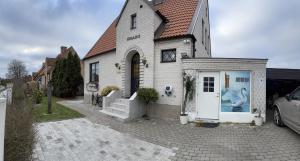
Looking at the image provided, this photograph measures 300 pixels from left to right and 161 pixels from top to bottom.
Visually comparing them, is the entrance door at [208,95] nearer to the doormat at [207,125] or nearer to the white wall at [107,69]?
the doormat at [207,125]

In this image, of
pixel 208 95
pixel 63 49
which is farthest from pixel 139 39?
pixel 63 49

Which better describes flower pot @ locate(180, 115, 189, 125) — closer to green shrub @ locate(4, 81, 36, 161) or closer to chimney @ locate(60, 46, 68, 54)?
green shrub @ locate(4, 81, 36, 161)

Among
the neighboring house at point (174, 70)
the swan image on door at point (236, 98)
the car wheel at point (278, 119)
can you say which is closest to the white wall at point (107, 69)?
the neighboring house at point (174, 70)

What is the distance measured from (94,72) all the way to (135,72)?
17.2 ft

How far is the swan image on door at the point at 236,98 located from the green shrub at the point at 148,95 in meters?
3.32

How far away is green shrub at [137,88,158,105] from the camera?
10766 mm

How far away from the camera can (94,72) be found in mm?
17359

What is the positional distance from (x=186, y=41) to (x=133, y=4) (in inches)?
173

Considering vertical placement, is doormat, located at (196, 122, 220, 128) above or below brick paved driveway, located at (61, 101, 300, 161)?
above

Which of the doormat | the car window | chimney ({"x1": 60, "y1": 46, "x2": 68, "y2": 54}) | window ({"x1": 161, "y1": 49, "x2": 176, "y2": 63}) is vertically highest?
chimney ({"x1": 60, "y1": 46, "x2": 68, "y2": 54})

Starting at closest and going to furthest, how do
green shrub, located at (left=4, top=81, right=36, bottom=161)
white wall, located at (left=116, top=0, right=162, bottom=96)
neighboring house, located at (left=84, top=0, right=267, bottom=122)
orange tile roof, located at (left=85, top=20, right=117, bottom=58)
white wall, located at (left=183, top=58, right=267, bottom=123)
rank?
green shrub, located at (left=4, top=81, right=36, bottom=161) < white wall, located at (left=183, top=58, right=267, bottom=123) < neighboring house, located at (left=84, top=0, right=267, bottom=122) < white wall, located at (left=116, top=0, right=162, bottom=96) < orange tile roof, located at (left=85, top=20, right=117, bottom=58)

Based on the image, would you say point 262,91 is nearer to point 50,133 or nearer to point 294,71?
point 294,71

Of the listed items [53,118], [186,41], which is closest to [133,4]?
[186,41]

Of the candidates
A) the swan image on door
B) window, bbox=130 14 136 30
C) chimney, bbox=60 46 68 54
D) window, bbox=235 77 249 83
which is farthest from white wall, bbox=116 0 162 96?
chimney, bbox=60 46 68 54
